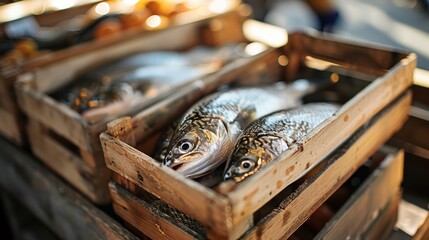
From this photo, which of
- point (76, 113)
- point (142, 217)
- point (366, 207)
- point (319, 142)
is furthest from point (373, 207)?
point (76, 113)

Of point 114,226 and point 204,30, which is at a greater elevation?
point 204,30

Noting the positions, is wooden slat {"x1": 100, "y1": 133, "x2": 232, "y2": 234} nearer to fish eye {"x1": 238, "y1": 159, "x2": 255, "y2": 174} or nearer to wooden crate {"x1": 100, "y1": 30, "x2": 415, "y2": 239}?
wooden crate {"x1": 100, "y1": 30, "x2": 415, "y2": 239}

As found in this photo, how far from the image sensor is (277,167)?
1.20 meters

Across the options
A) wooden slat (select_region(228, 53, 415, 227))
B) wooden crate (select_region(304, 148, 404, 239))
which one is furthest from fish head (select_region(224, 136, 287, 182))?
wooden crate (select_region(304, 148, 404, 239))

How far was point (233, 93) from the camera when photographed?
72.6 inches

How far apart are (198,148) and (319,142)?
0.38 meters

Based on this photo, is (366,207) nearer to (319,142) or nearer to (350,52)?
(319,142)

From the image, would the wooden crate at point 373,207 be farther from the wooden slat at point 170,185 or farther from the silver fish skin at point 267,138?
the wooden slat at point 170,185

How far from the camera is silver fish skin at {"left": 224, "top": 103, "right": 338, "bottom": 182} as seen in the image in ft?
4.39

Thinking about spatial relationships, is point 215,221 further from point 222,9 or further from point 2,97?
point 222,9

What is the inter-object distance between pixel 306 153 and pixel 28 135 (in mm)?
1467

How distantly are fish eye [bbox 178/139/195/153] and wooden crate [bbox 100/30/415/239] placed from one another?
0.52 feet

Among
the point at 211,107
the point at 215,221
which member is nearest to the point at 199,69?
the point at 211,107

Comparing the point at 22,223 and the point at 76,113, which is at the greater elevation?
the point at 76,113
